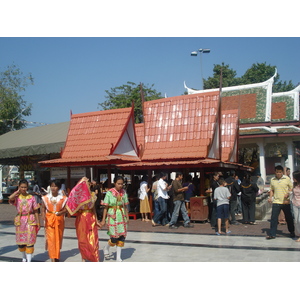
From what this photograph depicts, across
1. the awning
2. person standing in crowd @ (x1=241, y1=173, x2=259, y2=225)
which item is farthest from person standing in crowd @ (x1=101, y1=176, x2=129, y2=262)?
the awning

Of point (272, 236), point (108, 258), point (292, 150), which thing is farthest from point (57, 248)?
point (292, 150)

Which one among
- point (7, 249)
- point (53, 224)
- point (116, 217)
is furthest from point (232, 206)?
point (7, 249)

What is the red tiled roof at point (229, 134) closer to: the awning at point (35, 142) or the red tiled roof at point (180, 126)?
the red tiled roof at point (180, 126)

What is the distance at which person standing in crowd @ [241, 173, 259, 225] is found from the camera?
11.6 meters

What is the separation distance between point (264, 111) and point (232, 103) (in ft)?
8.04

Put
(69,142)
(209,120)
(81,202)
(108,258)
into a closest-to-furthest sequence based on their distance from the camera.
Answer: (81,202) < (108,258) < (209,120) < (69,142)

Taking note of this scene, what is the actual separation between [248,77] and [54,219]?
143ft

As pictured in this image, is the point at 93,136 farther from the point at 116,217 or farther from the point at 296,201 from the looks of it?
the point at 296,201

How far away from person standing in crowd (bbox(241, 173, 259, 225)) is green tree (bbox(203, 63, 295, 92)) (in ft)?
108

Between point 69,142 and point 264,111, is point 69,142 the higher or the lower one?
the lower one

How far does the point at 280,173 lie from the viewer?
30.2 feet

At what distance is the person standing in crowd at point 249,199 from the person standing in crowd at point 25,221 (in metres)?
6.77

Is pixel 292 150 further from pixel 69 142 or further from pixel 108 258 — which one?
pixel 108 258

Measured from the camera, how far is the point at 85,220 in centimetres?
675
